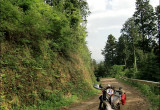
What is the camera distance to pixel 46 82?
8.54 meters

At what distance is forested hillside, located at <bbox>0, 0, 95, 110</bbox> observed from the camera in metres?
6.56

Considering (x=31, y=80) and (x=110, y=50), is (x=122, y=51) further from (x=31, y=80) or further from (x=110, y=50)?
(x=31, y=80)

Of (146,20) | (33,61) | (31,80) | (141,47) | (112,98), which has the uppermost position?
(146,20)

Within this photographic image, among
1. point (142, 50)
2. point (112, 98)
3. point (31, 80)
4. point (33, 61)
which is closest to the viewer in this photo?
point (112, 98)

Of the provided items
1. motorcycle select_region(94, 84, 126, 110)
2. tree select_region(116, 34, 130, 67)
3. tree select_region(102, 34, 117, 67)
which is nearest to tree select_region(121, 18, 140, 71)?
tree select_region(116, 34, 130, 67)

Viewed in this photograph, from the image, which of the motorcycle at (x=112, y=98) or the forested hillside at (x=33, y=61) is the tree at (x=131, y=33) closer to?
the forested hillside at (x=33, y=61)

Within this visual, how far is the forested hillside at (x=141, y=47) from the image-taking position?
14.8 meters

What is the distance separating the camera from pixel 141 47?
27.9 metres

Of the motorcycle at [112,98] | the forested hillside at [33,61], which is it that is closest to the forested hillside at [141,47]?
the forested hillside at [33,61]

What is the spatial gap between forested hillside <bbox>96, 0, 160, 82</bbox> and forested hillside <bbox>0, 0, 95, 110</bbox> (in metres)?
7.99

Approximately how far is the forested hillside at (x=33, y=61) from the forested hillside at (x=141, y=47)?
7992 millimetres

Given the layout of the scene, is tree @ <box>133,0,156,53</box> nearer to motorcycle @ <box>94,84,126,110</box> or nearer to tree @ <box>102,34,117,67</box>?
motorcycle @ <box>94,84,126,110</box>

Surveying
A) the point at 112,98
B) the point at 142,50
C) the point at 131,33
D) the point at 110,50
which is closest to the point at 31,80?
the point at 112,98

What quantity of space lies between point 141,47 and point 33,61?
25.3m
